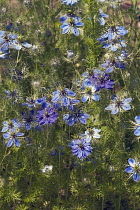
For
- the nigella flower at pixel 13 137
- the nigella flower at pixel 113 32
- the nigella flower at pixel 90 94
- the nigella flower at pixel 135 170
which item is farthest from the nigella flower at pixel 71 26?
the nigella flower at pixel 135 170

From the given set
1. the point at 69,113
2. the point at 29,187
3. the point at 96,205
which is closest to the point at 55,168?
the point at 29,187

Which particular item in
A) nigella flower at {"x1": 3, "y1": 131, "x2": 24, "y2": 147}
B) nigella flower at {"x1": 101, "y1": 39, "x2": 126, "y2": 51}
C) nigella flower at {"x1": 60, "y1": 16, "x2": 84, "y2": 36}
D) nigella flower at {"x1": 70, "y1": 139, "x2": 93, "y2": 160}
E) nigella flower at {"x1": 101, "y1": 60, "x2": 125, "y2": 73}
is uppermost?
nigella flower at {"x1": 60, "y1": 16, "x2": 84, "y2": 36}

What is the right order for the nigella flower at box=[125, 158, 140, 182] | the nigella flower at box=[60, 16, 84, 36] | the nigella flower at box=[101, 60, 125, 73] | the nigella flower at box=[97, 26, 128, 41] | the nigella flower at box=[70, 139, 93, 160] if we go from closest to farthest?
1. the nigella flower at box=[125, 158, 140, 182]
2. the nigella flower at box=[70, 139, 93, 160]
3. the nigella flower at box=[101, 60, 125, 73]
4. the nigella flower at box=[97, 26, 128, 41]
5. the nigella flower at box=[60, 16, 84, 36]

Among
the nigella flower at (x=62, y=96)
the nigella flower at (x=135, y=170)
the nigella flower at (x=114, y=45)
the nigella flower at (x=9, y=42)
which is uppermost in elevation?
the nigella flower at (x=9, y=42)

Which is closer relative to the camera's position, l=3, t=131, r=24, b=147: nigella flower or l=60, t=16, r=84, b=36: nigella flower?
l=3, t=131, r=24, b=147: nigella flower

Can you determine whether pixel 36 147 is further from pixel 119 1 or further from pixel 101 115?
pixel 119 1

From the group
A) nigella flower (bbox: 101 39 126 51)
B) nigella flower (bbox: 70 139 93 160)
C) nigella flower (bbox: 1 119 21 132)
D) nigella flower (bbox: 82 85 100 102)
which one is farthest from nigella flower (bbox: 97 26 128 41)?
nigella flower (bbox: 1 119 21 132)

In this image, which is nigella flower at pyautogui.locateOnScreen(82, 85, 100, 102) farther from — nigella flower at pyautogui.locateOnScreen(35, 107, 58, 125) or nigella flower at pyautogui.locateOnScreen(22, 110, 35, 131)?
nigella flower at pyautogui.locateOnScreen(22, 110, 35, 131)

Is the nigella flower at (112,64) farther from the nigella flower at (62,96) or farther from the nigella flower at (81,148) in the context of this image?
the nigella flower at (81,148)
